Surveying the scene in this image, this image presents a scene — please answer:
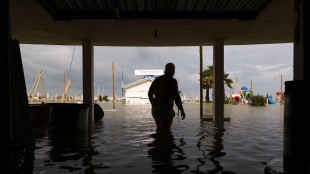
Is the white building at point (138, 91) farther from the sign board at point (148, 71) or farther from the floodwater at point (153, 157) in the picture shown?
the floodwater at point (153, 157)

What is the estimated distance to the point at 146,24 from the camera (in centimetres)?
807

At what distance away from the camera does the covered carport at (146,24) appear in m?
6.38

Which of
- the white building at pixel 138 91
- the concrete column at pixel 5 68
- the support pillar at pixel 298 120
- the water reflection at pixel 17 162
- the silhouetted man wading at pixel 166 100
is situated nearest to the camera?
the support pillar at pixel 298 120

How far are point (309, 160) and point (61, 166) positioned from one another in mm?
3387

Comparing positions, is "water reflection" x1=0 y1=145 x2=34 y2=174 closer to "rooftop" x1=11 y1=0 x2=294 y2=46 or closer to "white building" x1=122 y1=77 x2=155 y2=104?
"rooftop" x1=11 y1=0 x2=294 y2=46

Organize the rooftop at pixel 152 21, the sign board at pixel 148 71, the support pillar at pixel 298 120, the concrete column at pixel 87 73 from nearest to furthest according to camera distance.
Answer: the support pillar at pixel 298 120
the rooftop at pixel 152 21
the concrete column at pixel 87 73
the sign board at pixel 148 71

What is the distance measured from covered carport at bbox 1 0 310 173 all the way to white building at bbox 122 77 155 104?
27826mm

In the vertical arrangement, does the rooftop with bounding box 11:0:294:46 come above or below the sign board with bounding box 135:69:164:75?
below

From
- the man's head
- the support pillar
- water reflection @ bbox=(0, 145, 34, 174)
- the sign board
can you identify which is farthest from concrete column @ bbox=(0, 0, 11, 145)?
the sign board

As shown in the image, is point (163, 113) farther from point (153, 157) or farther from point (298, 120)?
point (298, 120)

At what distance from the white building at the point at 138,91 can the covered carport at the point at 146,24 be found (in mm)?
27826

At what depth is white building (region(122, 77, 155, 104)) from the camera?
39.0 meters

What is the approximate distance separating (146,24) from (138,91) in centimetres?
3156

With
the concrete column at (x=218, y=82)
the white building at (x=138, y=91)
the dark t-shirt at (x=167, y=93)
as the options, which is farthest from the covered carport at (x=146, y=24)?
the white building at (x=138, y=91)
